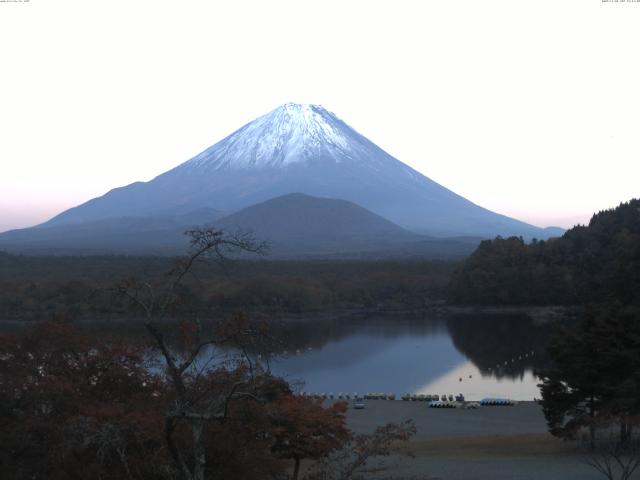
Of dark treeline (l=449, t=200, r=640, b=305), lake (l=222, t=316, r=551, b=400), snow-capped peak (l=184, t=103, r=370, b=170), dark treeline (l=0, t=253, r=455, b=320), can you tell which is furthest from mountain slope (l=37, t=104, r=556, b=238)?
lake (l=222, t=316, r=551, b=400)

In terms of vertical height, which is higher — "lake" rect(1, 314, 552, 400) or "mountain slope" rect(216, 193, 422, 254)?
"mountain slope" rect(216, 193, 422, 254)

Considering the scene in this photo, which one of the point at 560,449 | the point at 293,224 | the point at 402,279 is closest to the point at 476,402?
the point at 560,449

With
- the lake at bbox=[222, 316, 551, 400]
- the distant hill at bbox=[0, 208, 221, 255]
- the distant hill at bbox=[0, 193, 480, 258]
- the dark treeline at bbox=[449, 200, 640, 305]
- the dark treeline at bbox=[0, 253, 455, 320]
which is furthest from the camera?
the distant hill at bbox=[0, 193, 480, 258]

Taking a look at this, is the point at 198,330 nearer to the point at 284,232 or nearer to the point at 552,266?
the point at 552,266

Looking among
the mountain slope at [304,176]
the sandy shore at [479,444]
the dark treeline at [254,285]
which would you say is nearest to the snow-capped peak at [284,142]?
the mountain slope at [304,176]

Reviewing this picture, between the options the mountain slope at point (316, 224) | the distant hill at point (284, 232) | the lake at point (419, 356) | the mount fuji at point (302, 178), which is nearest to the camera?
the lake at point (419, 356)

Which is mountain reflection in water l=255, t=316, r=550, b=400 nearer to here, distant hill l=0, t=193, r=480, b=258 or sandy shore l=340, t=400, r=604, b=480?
sandy shore l=340, t=400, r=604, b=480

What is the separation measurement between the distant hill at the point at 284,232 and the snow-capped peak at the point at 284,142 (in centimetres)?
1566

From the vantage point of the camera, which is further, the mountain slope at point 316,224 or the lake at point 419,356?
the mountain slope at point 316,224

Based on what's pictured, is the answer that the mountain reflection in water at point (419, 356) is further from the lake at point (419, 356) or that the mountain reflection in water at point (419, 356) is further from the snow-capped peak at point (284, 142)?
the snow-capped peak at point (284, 142)

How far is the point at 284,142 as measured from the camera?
120812mm

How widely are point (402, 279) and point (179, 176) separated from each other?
89514 mm

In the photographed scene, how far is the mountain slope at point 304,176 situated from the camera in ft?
384

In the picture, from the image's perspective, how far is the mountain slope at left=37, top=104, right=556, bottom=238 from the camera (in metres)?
117
